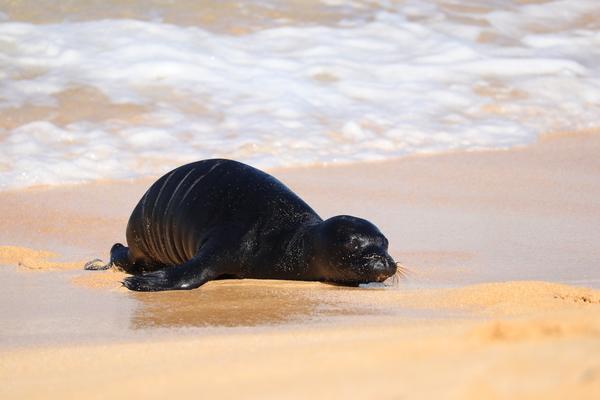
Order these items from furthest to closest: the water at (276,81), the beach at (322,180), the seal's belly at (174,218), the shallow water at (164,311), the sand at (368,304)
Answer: the water at (276,81) → the seal's belly at (174,218) → the shallow water at (164,311) → the beach at (322,180) → the sand at (368,304)

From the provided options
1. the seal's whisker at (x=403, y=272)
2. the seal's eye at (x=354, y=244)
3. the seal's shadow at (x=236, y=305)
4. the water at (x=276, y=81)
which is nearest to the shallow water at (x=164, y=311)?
the seal's shadow at (x=236, y=305)

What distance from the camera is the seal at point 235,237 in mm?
4941

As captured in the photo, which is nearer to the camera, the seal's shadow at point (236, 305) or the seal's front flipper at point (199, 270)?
the seal's shadow at point (236, 305)

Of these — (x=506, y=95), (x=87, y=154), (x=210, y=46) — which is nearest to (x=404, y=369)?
(x=87, y=154)

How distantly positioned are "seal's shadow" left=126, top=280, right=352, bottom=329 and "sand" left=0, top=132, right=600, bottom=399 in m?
0.01

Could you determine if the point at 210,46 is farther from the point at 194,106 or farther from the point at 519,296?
the point at 519,296

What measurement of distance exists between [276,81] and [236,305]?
7086 mm

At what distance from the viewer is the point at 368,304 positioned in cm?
431

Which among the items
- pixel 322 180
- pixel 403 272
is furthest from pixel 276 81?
pixel 403 272

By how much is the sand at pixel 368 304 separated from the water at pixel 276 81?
26.2 inches

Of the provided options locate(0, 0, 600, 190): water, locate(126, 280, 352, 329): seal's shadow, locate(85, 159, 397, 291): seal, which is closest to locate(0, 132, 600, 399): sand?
locate(126, 280, 352, 329): seal's shadow

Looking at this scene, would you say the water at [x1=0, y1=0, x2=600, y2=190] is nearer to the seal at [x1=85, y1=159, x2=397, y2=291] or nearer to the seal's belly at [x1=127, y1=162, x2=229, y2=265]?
the seal's belly at [x1=127, y1=162, x2=229, y2=265]

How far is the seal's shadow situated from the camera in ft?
13.1

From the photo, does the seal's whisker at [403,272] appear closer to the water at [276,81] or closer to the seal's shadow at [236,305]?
the seal's shadow at [236,305]
